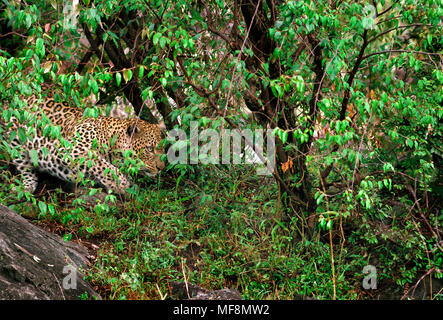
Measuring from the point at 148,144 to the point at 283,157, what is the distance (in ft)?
5.71

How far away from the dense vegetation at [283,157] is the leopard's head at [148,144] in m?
0.42

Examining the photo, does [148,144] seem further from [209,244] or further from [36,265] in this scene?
[36,265]

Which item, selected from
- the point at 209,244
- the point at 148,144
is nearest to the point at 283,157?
the point at 209,244

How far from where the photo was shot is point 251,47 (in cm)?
533

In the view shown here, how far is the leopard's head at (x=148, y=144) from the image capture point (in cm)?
663

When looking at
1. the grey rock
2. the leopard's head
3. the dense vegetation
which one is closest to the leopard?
the leopard's head

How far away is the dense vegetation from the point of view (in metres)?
4.76

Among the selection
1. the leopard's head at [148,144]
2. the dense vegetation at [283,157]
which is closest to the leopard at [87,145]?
the leopard's head at [148,144]

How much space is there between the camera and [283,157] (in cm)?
565

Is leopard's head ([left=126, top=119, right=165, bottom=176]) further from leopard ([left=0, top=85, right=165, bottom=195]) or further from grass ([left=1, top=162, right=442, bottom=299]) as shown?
grass ([left=1, top=162, right=442, bottom=299])

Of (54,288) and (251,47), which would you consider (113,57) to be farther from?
(54,288)

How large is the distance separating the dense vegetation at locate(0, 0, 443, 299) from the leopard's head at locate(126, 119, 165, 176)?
42 cm

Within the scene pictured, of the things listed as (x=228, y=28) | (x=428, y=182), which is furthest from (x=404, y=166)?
(x=228, y=28)

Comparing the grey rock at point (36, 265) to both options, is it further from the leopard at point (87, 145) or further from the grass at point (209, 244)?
the leopard at point (87, 145)
